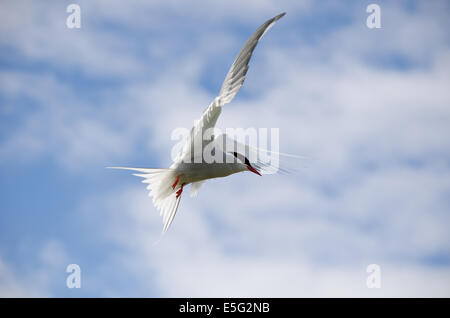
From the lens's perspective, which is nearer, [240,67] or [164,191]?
[240,67]

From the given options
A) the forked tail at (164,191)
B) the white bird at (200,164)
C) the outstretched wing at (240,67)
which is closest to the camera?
the outstretched wing at (240,67)

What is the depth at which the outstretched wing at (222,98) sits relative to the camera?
21.5ft

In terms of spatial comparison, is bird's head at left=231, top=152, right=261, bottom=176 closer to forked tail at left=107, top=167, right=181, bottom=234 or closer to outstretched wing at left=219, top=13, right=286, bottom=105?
forked tail at left=107, top=167, right=181, bottom=234

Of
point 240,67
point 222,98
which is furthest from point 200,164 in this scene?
point 240,67

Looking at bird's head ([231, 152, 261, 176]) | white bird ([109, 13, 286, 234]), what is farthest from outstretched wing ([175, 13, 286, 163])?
bird's head ([231, 152, 261, 176])

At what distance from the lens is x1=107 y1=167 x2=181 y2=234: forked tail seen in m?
7.95

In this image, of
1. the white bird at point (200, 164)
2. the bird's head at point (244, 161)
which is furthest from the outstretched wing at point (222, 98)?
the bird's head at point (244, 161)

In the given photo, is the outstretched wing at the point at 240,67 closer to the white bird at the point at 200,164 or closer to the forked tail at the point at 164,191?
the white bird at the point at 200,164

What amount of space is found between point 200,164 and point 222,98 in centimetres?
120

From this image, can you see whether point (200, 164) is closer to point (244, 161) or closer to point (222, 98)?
point (244, 161)

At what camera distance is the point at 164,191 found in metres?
8.30

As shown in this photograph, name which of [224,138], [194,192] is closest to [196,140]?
[224,138]
